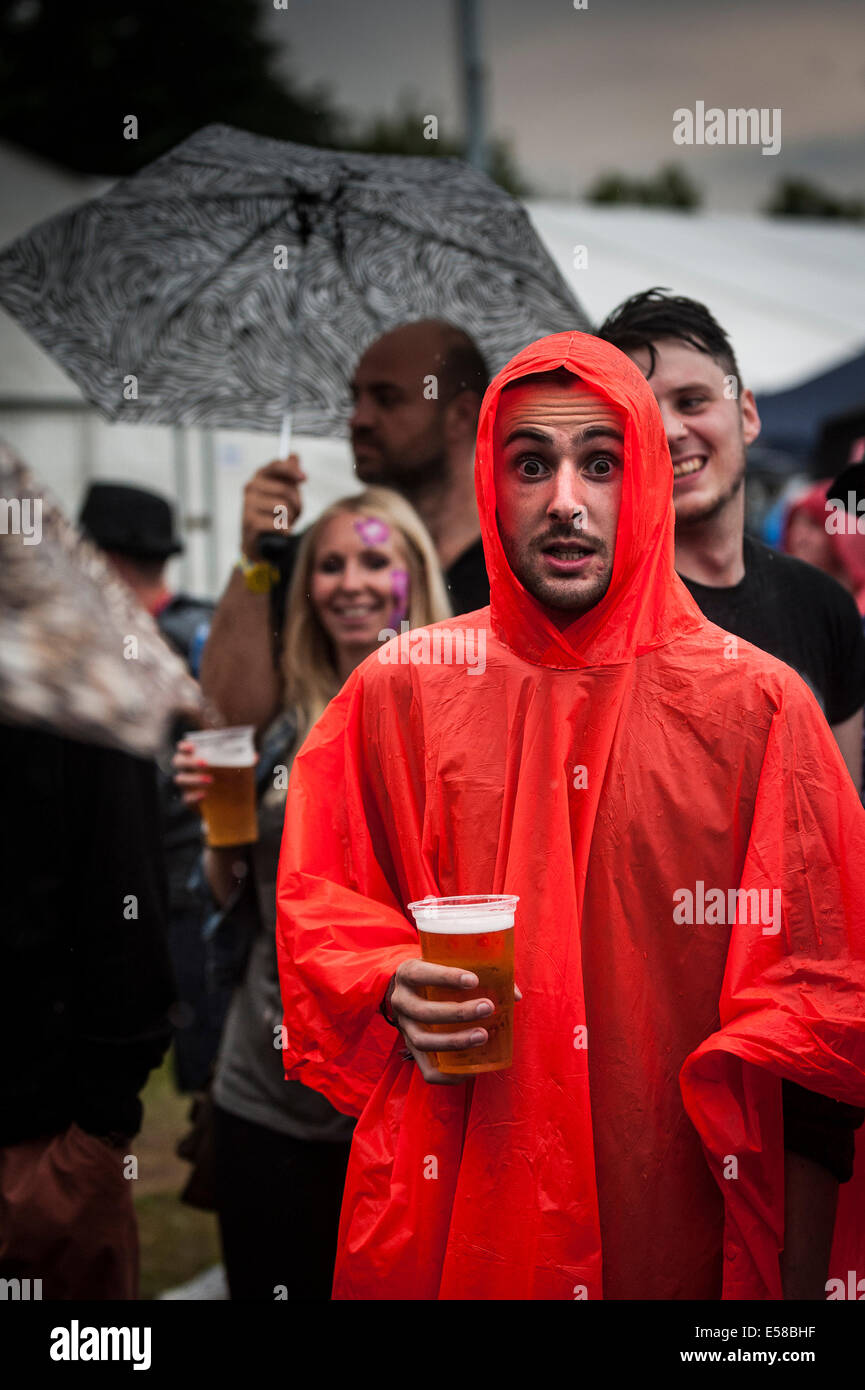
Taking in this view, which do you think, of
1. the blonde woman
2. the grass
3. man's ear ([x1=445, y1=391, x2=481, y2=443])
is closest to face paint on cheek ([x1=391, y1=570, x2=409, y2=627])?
the blonde woman

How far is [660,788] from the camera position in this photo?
1822 mm

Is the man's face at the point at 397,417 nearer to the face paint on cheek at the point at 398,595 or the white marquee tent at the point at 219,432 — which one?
the face paint on cheek at the point at 398,595

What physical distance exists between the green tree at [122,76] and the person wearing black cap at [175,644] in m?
2.25

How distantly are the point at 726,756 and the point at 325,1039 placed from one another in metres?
0.75

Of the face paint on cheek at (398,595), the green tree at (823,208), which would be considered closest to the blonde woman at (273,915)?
the face paint on cheek at (398,595)

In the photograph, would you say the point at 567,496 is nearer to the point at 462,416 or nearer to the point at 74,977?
the point at 462,416

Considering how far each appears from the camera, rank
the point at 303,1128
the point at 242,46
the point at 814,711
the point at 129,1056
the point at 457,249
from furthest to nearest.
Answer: the point at 242,46 < the point at 457,249 < the point at 303,1128 < the point at 129,1056 < the point at 814,711

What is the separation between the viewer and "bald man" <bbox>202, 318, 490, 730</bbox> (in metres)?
2.79

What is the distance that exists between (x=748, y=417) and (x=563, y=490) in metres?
0.76

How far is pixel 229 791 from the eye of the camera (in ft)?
9.02

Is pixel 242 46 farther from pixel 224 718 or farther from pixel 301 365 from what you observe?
pixel 224 718
